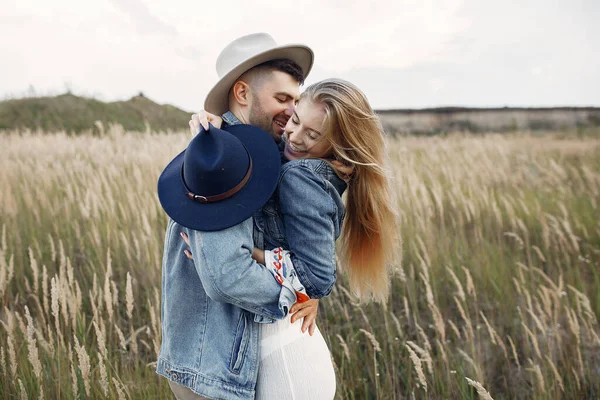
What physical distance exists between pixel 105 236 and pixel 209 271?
3057 millimetres

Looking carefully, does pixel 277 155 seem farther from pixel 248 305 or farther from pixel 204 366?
pixel 204 366

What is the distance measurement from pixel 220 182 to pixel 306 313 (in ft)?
1.61

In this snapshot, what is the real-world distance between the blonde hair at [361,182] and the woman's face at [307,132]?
2cm

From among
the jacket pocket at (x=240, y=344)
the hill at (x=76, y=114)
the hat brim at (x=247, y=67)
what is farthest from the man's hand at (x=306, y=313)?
the hill at (x=76, y=114)

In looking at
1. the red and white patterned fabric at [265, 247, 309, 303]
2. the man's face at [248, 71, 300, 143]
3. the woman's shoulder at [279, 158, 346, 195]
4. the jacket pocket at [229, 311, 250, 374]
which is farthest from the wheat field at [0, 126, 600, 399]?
the jacket pocket at [229, 311, 250, 374]

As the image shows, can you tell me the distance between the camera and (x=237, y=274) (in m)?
1.22

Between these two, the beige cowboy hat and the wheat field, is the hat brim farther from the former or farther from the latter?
the wheat field

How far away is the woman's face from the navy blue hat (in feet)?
0.31

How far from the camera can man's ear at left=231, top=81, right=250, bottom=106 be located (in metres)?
1.59

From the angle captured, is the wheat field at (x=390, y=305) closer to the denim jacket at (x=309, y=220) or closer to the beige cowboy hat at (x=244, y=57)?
the denim jacket at (x=309, y=220)

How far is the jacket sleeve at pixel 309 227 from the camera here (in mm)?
1313

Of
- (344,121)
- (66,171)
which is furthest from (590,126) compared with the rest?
(344,121)

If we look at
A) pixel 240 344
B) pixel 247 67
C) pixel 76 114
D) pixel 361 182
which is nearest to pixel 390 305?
pixel 361 182

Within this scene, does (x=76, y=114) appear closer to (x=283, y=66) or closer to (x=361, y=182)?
(x=283, y=66)
